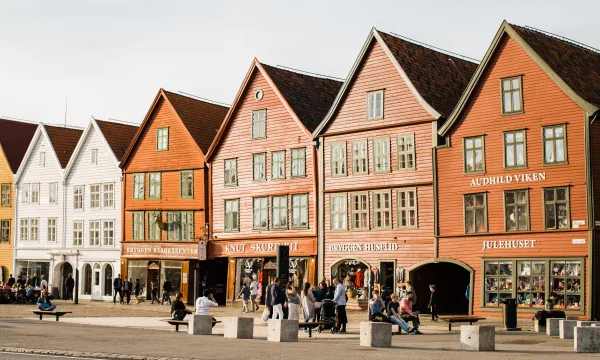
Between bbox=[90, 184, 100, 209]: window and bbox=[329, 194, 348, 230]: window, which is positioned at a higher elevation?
bbox=[90, 184, 100, 209]: window

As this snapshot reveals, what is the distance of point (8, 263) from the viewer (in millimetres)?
63375

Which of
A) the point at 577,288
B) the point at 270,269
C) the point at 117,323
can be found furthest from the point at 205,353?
the point at 270,269

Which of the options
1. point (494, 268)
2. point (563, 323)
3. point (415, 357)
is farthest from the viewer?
point (494, 268)

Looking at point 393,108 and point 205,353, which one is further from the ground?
point 393,108

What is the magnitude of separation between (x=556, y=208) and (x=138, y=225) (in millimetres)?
27239

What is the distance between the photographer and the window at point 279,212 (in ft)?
155

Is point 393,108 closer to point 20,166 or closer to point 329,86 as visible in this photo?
point 329,86

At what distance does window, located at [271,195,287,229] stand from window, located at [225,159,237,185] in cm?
311

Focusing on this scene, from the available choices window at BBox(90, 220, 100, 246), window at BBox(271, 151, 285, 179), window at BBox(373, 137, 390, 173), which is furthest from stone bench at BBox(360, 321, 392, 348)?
window at BBox(90, 220, 100, 246)

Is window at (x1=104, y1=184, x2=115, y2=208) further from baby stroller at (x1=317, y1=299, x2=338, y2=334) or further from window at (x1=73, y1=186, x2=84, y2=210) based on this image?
baby stroller at (x1=317, y1=299, x2=338, y2=334)

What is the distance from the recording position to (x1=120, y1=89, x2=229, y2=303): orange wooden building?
51.8 meters

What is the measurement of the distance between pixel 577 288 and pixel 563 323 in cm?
988

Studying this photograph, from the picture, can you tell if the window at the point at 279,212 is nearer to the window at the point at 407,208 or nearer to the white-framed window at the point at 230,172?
the white-framed window at the point at 230,172

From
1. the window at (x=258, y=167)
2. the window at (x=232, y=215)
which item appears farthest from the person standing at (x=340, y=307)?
the window at (x=232, y=215)
